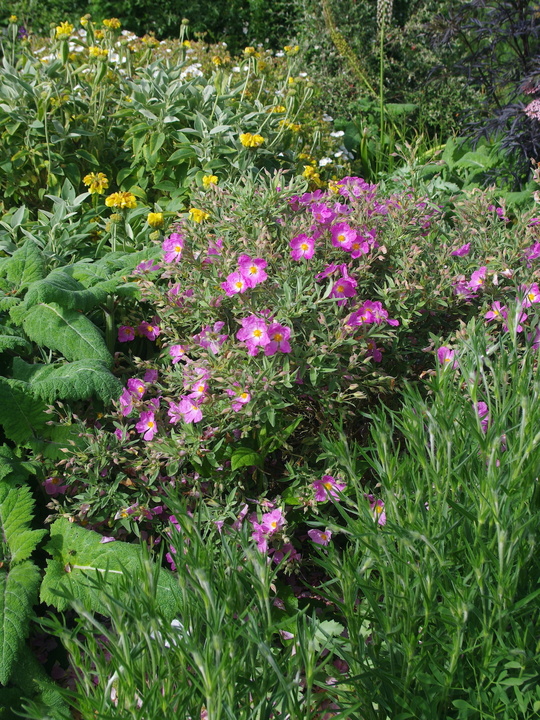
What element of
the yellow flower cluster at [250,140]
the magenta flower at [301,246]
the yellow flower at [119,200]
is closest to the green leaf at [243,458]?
the magenta flower at [301,246]

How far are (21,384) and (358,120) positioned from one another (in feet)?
16.1

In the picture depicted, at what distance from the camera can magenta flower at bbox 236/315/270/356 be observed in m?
1.92

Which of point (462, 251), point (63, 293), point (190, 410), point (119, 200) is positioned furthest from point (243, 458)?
point (119, 200)

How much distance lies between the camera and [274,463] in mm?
2150

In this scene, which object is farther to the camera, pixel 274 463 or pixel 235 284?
pixel 274 463

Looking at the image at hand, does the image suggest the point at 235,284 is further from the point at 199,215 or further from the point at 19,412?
the point at 19,412

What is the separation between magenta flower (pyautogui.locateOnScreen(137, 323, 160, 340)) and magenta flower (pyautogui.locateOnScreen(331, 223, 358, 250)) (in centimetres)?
68

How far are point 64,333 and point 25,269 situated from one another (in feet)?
1.22

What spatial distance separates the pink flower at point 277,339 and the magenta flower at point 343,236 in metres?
0.47

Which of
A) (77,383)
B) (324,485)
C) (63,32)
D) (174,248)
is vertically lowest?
(324,485)

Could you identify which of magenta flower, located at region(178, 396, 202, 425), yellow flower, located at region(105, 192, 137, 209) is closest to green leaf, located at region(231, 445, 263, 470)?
magenta flower, located at region(178, 396, 202, 425)

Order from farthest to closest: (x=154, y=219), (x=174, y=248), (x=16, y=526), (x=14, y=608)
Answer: (x=154, y=219), (x=174, y=248), (x=16, y=526), (x=14, y=608)

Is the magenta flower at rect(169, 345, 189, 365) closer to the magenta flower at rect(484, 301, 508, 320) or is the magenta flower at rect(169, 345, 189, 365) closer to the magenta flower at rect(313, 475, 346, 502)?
the magenta flower at rect(313, 475, 346, 502)

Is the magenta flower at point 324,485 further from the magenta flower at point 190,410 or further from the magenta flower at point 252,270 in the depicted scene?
the magenta flower at point 252,270
